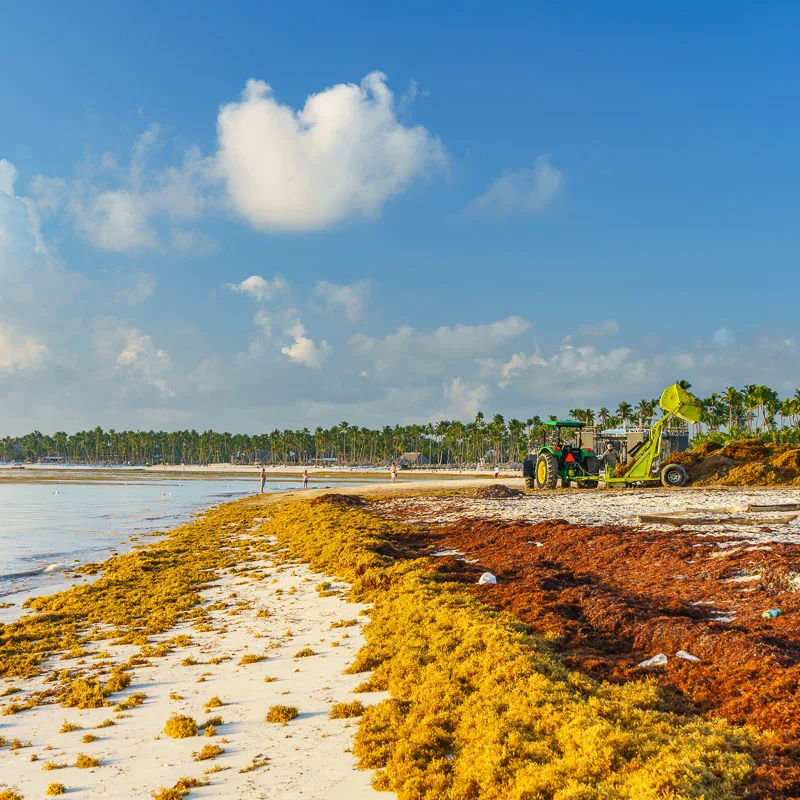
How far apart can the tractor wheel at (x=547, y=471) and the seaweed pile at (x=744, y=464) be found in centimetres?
827

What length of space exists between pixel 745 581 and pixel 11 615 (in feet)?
55.6

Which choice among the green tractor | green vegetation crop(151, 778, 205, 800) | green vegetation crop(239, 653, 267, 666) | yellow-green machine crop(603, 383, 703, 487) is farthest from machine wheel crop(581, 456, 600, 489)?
green vegetation crop(151, 778, 205, 800)

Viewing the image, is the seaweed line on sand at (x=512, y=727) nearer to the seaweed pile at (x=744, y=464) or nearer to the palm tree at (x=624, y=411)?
the seaweed pile at (x=744, y=464)

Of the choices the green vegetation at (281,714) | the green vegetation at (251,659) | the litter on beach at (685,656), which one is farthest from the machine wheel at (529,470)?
the green vegetation at (281,714)

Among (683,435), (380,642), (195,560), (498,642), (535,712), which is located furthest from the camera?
(683,435)

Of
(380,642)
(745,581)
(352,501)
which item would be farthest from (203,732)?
(352,501)

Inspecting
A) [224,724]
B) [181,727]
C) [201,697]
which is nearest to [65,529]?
[201,697]

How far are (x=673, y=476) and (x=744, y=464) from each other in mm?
5571

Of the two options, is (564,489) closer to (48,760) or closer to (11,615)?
(11,615)

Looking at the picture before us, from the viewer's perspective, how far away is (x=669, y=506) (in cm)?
2728

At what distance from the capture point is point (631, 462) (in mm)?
40531

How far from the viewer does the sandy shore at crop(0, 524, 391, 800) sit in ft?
23.5

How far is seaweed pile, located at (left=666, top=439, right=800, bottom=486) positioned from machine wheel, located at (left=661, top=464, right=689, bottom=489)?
54.4 inches

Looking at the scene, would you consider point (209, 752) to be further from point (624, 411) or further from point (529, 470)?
point (624, 411)
